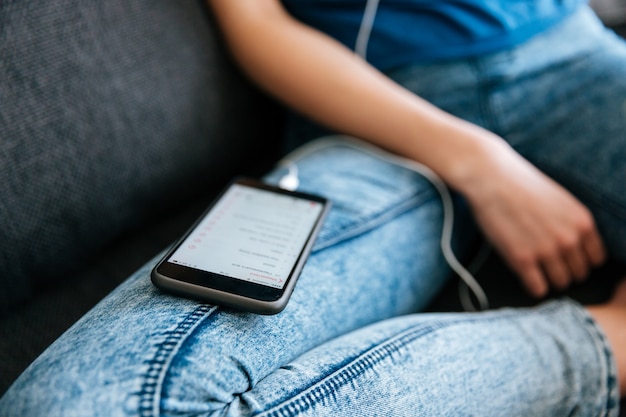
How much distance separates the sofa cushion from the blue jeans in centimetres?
14

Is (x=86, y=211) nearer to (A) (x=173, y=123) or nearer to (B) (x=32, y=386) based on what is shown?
(A) (x=173, y=123)

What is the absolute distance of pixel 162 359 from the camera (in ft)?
1.23

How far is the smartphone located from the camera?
0.43 m

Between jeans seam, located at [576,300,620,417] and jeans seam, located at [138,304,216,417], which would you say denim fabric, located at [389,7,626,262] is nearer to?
jeans seam, located at [576,300,620,417]

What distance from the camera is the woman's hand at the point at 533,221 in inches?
23.2

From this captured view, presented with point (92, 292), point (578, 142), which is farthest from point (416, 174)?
point (92, 292)

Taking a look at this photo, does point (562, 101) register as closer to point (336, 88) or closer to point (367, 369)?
point (336, 88)

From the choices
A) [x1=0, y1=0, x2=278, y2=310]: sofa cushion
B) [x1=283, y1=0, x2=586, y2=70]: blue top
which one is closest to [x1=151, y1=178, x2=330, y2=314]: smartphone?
[x1=0, y1=0, x2=278, y2=310]: sofa cushion

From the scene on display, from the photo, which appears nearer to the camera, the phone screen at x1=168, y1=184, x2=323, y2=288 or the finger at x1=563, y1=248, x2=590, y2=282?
the phone screen at x1=168, y1=184, x2=323, y2=288

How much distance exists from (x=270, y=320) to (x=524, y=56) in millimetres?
501

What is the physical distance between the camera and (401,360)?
0.44 m

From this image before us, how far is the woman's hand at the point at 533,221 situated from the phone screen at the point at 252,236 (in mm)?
223

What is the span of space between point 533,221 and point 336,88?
0.31 metres

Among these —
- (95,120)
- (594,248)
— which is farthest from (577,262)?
(95,120)
